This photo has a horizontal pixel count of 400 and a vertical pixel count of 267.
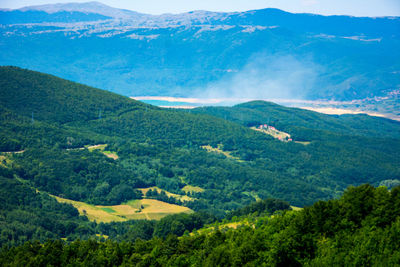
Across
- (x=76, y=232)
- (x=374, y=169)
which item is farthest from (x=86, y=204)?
(x=374, y=169)

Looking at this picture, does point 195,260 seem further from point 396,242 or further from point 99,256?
point 396,242

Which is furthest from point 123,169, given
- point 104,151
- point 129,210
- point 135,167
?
point 129,210

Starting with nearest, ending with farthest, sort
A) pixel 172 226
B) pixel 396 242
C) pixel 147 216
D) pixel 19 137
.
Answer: pixel 396 242, pixel 172 226, pixel 147 216, pixel 19 137

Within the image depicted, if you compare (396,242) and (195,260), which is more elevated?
(396,242)

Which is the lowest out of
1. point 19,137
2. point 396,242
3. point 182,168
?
point 182,168

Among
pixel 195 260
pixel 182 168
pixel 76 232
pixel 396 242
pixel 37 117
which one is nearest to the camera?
pixel 396 242

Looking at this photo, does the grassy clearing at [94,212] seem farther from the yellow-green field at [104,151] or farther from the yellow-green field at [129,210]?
the yellow-green field at [104,151]

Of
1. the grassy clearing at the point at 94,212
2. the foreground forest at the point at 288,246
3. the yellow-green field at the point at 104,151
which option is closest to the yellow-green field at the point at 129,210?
the grassy clearing at the point at 94,212
